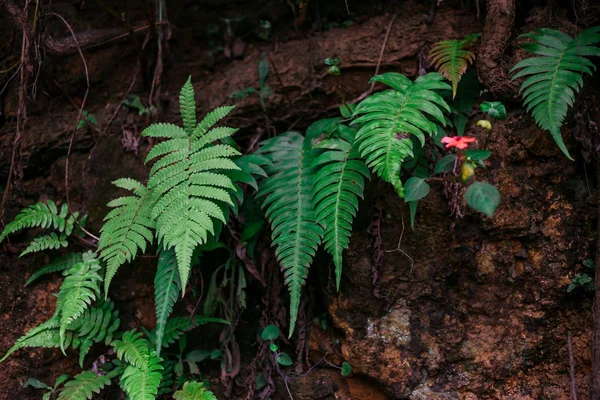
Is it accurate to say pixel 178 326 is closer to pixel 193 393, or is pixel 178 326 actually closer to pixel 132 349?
pixel 132 349

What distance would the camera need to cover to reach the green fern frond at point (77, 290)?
247 cm

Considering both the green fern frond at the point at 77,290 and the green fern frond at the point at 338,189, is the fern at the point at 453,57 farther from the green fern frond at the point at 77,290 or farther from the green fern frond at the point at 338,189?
the green fern frond at the point at 77,290

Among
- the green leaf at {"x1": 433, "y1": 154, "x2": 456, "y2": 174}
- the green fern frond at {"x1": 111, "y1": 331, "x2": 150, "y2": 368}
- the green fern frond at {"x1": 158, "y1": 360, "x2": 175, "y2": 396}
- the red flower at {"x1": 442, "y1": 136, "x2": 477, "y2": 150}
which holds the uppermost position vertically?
the red flower at {"x1": 442, "y1": 136, "x2": 477, "y2": 150}

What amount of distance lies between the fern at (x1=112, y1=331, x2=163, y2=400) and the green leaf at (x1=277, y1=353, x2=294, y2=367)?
0.61 metres

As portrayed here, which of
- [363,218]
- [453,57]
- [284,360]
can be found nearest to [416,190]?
[363,218]

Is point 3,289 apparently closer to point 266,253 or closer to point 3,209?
point 3,209

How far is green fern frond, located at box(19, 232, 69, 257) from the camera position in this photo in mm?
2791

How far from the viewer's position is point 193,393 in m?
2.53

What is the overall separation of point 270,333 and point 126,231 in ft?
3.05

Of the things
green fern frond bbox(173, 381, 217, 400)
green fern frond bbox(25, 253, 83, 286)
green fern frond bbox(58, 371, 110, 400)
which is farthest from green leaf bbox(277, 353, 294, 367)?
green fern frond bbox(25, 253, 83, 286)

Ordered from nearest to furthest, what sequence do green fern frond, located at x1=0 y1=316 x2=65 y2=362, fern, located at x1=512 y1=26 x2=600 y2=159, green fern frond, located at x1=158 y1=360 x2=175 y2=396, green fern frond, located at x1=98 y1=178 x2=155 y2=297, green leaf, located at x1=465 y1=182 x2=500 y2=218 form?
1. green leaf, located at x1=465 y1=182 x2=500 y2=218
2. fern, located at x1=512 y1=26 x2=600 y2=159
3. green fern frond, located at x1=98 y1=178 x2=155 y2=297
4. green fern frond, located at x1=0 y1=316 x2=65 y2=362
5. green fern frond, located at x1=158 y1=360 x2=175 y2=396

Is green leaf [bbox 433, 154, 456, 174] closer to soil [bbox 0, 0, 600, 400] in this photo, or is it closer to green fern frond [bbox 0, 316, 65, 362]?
soil [bbox 0, 0, 600, 400]

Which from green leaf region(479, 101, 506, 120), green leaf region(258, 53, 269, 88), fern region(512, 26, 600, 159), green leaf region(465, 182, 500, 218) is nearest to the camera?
green leaf region(465, 182, 500, 218)

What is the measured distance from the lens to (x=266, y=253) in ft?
9.40
